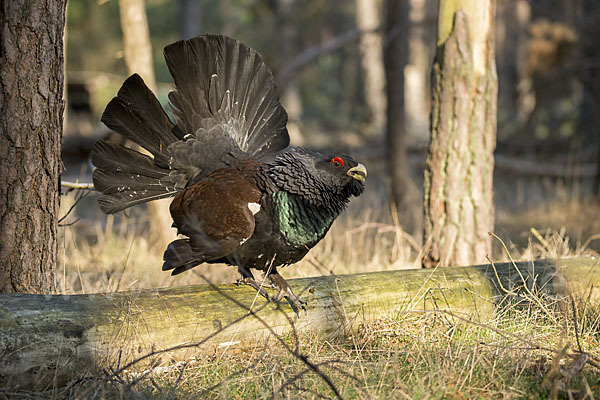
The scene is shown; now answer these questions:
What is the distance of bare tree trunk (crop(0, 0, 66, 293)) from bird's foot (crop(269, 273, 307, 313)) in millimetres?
1252

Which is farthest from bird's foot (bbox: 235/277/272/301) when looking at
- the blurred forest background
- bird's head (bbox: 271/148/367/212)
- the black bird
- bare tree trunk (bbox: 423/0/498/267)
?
bare tree trunk (bbox: 423/0/498/267)

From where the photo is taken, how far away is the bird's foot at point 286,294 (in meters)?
3.31

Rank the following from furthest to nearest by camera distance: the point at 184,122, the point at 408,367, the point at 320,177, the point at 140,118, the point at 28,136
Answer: the point at 184,122 < the point at 140,118 < the point at 320,177 < the point at 28,136 < the point at 408,367

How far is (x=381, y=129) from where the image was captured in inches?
510


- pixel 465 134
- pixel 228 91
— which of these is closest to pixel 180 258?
pixel 228 91

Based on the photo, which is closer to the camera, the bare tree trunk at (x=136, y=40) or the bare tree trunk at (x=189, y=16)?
the bare tree trunk at (x=136, y=40)

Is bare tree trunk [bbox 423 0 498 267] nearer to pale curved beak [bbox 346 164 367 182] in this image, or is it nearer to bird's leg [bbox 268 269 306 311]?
pale curved beak [bbox 346 164 367 182]

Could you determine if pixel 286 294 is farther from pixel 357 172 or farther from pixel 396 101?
pixel 396 101

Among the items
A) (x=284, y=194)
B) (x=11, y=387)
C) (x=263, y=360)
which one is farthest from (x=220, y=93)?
(x=11, y=387)

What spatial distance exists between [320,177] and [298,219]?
0.30m

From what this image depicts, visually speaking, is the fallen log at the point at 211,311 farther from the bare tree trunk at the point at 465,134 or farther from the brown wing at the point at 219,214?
the bare tree trunk at the point at 465,134

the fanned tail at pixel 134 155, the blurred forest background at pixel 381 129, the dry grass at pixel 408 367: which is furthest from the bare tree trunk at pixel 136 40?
the dry grass at pixel 408 367

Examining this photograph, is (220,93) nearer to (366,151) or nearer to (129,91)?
(129,91)

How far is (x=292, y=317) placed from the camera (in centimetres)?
→ 322
